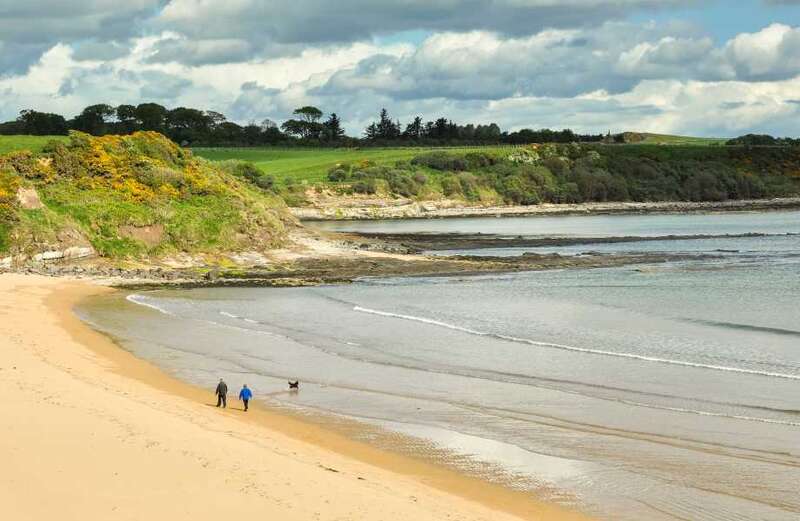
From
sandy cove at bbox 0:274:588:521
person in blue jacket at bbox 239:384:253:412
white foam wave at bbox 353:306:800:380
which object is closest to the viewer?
sandy cove at bbox 0:274:588:521

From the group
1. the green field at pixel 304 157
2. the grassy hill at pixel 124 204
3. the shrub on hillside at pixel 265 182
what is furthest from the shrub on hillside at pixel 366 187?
the grassy hill at pixel 124 204

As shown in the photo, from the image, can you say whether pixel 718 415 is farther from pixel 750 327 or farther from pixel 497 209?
pixel 497 209

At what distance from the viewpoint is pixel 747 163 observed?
554 feet

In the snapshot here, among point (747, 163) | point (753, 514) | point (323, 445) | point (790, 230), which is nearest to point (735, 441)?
point (753, 514)

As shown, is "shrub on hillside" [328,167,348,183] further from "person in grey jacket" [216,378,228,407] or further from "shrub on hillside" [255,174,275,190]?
"person in grey jacket" [216,378,228,407]

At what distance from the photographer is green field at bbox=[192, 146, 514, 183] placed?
468ft

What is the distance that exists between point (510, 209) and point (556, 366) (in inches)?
4313

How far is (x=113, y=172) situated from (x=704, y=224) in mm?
67108

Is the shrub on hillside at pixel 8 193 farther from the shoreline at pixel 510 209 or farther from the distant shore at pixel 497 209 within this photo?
the distant shore at pixel 497 209

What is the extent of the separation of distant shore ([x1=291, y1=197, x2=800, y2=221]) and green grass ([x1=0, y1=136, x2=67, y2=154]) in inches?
2011

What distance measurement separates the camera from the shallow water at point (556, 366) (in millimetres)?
17281

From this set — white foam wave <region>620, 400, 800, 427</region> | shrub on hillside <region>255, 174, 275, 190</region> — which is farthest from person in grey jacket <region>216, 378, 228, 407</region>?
shrub on hillside <region>255, 174, 275, 190</region>

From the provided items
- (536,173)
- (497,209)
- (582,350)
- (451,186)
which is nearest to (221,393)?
(582,350)

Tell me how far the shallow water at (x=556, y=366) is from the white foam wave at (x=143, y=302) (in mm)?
174
